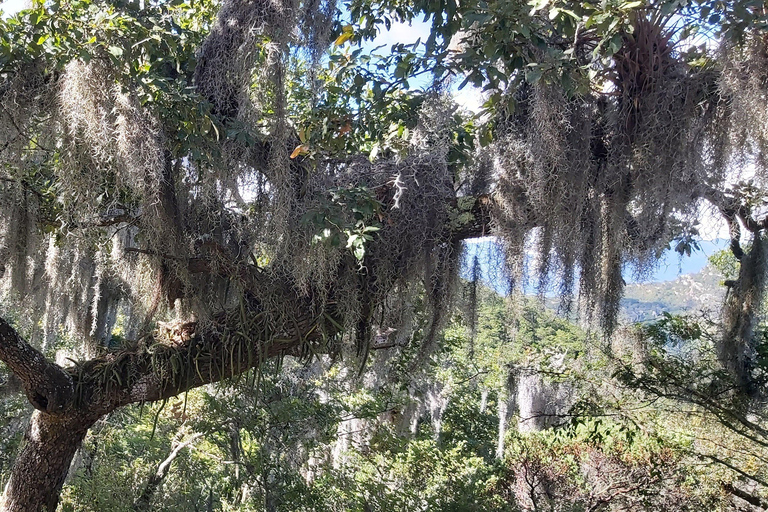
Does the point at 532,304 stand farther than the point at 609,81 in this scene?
Yes

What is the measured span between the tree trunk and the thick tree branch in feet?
0.37

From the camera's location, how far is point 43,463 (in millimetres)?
3084

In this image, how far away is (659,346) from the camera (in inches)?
171

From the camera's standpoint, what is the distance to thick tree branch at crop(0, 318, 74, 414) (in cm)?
286

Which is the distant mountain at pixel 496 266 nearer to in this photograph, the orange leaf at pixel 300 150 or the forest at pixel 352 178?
the forest at pixel 352 178

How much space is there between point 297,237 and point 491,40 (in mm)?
1091

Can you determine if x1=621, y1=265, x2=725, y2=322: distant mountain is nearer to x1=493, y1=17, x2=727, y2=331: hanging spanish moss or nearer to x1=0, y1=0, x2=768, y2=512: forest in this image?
x1=0, y1=0, x2=768, y2=512: forest

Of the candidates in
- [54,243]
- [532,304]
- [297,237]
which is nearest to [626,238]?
[532,304]

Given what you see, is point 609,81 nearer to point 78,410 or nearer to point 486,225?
point 486,225

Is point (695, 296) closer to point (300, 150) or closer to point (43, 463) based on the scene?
point (300, 150)

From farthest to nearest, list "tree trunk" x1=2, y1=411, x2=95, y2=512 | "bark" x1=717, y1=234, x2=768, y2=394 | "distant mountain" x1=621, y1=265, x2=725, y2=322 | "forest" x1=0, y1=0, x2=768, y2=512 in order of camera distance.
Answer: "distant mountain" x1=621, y1=265, x2=725, y2=322 < "bark" x1=717, y1=234, x2=768, y2=394 < "tree trunk" x1=2, y1=411, x2=95, y2=512 < "forest" x1=0, y1=0, x2=768, y2=512

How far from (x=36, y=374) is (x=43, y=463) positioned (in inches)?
21.9

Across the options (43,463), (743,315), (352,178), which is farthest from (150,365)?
(743,315)

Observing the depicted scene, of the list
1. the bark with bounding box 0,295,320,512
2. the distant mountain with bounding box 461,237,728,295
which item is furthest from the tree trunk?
the distant mountain with bounding box 461,237,728,295
